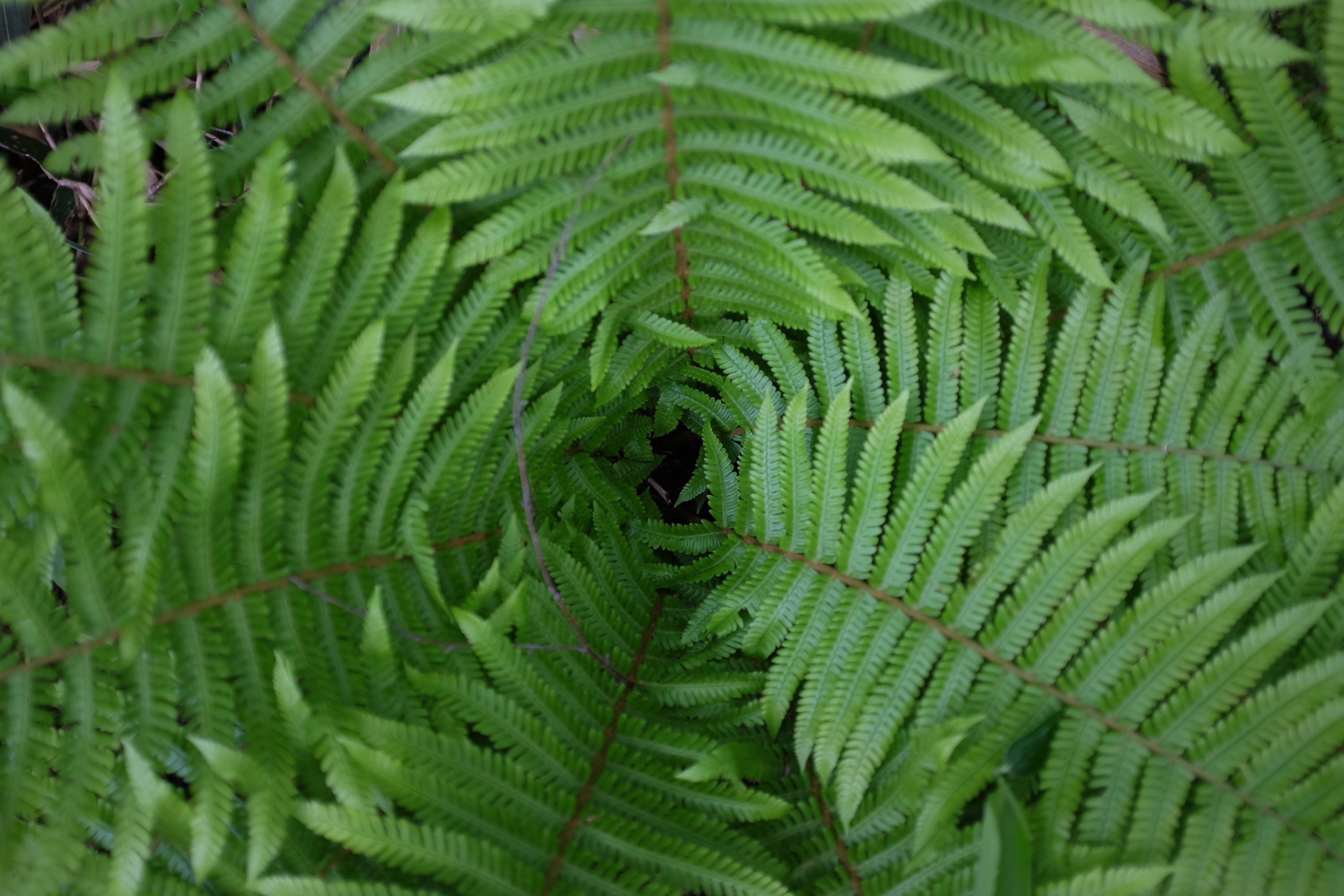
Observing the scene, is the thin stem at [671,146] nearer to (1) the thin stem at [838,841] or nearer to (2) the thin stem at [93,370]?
(2) the thin stem at [93,370]

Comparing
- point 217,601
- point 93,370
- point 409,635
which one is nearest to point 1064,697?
point 409,635

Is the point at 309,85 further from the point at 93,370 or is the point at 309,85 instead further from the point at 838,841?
the point at 838,841

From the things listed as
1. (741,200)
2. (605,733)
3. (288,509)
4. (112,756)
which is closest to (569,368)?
(741,200)

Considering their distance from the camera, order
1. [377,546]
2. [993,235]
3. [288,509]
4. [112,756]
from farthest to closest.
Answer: [993,235] → [377,546] → [288,509] → [112,756]

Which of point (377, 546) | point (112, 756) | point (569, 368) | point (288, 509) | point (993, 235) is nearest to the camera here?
point (112, 756)

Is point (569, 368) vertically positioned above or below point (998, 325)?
below

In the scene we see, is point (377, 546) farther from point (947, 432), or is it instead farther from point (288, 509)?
point (947, 432)
